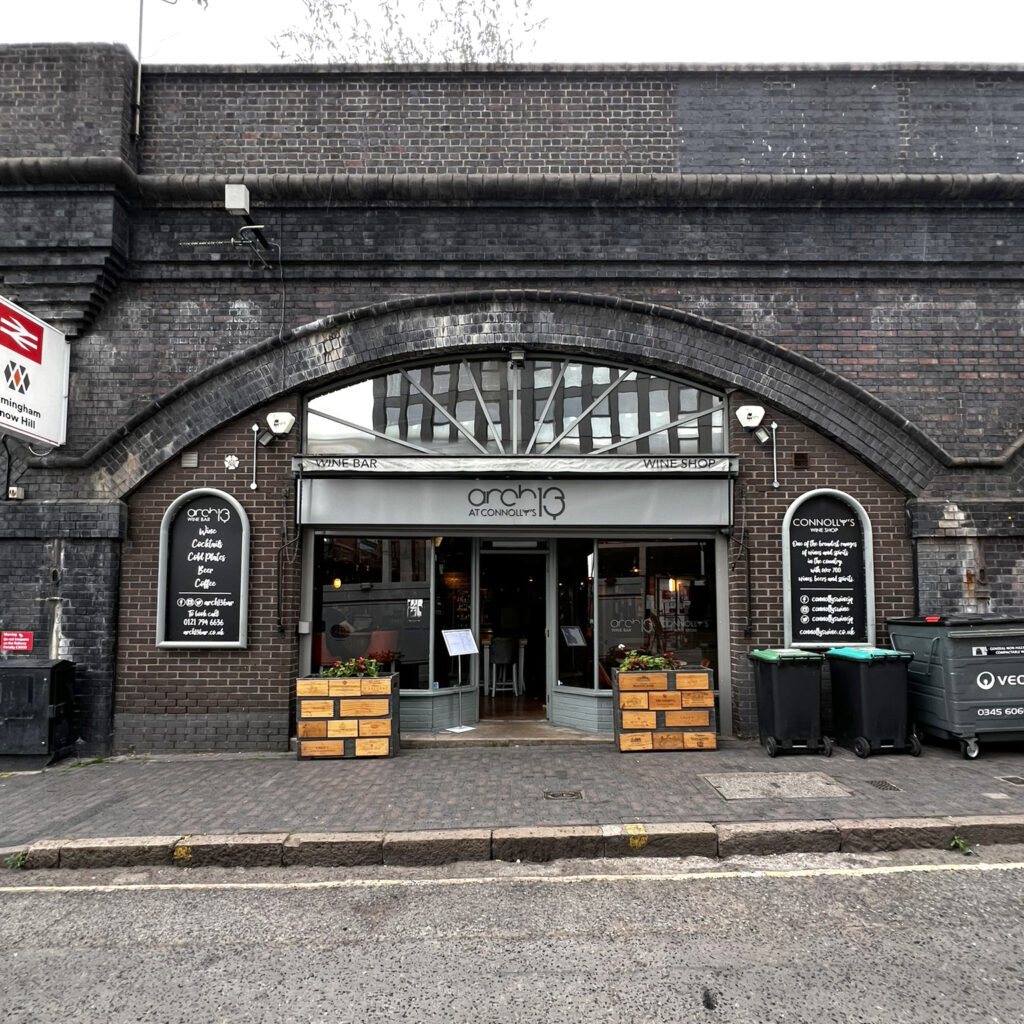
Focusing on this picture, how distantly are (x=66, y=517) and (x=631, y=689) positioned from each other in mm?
6549

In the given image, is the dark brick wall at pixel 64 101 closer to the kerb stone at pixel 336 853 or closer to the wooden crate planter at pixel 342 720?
the wooden crate planter at pixel 342 720

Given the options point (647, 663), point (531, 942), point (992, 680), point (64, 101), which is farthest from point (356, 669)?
point (64, 101)

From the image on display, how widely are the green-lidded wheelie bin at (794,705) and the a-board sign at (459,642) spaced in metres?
3.42

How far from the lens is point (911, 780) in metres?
6.53

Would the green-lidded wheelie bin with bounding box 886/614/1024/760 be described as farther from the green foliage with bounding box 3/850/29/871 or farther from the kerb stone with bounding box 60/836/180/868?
the green foliage with bounding box 3/850/29/871

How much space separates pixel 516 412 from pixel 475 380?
25.1 inches

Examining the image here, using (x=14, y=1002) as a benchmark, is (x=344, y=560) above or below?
above

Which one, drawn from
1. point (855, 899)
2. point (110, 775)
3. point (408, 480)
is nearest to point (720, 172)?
point (408, 480)

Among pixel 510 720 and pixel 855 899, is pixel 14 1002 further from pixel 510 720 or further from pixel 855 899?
pixel 510 720

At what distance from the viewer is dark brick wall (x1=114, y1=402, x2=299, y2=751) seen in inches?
318

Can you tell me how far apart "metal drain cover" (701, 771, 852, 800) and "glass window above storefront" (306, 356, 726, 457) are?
3728mm

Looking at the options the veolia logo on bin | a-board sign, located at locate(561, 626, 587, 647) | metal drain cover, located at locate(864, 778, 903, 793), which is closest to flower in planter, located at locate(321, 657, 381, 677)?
a-board sign, located at locate(561, 626, 587, 647)

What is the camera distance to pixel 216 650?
8.20 meters

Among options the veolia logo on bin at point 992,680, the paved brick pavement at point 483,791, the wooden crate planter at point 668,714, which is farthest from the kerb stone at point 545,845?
the veolia logo on bin at point 992,680
